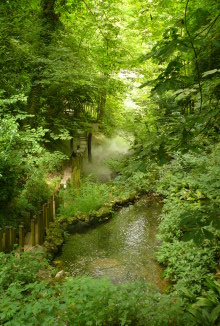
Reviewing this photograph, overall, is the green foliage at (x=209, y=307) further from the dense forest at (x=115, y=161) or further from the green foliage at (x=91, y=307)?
the green foliage at (x=91, y=307)

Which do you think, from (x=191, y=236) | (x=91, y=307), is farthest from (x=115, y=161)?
(x=191, y=236)

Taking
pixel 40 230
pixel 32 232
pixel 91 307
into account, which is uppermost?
pixel 91 307

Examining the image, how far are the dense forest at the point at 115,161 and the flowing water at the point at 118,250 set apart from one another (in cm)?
37

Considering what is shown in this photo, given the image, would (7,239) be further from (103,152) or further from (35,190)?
(103,152)

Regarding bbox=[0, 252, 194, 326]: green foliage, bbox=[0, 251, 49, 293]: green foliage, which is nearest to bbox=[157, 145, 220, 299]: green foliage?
bbox=[0, 252, 194, 326]: green foliage

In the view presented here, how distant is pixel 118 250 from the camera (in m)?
6.47

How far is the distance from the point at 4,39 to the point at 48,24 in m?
2.03

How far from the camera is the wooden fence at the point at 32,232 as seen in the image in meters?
4.75

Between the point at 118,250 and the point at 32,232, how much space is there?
216 centimetres

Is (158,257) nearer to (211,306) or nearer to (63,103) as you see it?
(211,306)

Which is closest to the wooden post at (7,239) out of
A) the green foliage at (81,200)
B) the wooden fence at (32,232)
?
the wooden fence at (32,232)

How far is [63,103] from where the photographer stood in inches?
407

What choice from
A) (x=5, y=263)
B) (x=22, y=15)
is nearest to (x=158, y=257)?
(x=5, y=263)

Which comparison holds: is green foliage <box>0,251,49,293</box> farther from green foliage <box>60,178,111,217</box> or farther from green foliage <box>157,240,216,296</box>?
green foliage <box>60,178,111,217</box>
